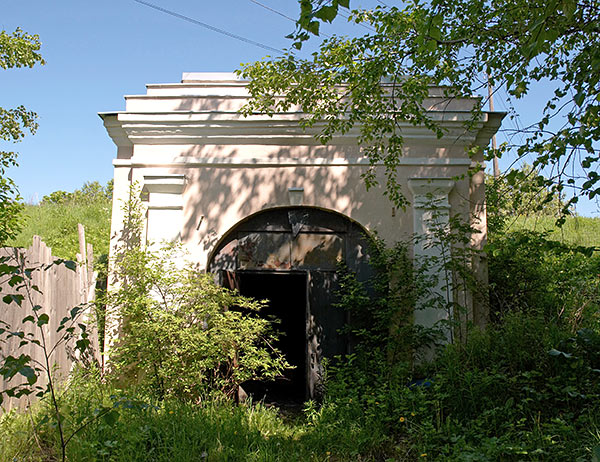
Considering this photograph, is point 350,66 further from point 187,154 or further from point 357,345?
point 357,345

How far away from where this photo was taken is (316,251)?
299 inches

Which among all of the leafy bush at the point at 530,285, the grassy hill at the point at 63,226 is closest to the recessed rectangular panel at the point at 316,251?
the leafy bush at the point at 530,285

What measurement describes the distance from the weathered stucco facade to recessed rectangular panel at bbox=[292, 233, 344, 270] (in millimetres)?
14

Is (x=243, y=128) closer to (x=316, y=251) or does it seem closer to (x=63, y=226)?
(x=316, y=251)

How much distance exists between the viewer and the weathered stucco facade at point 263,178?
7.57 metres

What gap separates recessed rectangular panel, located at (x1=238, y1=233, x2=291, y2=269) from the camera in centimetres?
754

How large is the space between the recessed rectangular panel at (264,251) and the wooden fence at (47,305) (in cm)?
217

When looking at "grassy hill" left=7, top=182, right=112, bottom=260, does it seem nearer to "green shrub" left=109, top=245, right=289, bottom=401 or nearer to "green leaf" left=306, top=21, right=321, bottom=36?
"green shrub" left=109, top=245, right=289, bottom=401

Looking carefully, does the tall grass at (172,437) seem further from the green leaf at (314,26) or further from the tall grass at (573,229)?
the tall grass at (573,229)

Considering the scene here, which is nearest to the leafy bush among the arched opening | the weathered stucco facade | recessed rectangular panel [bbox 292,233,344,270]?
the weathered stucco facade

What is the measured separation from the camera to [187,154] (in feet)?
25.4

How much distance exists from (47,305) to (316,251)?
3.52 meters

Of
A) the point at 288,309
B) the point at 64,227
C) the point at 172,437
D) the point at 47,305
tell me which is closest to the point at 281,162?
the point at 47,305

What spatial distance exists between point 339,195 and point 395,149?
45.9 inches
